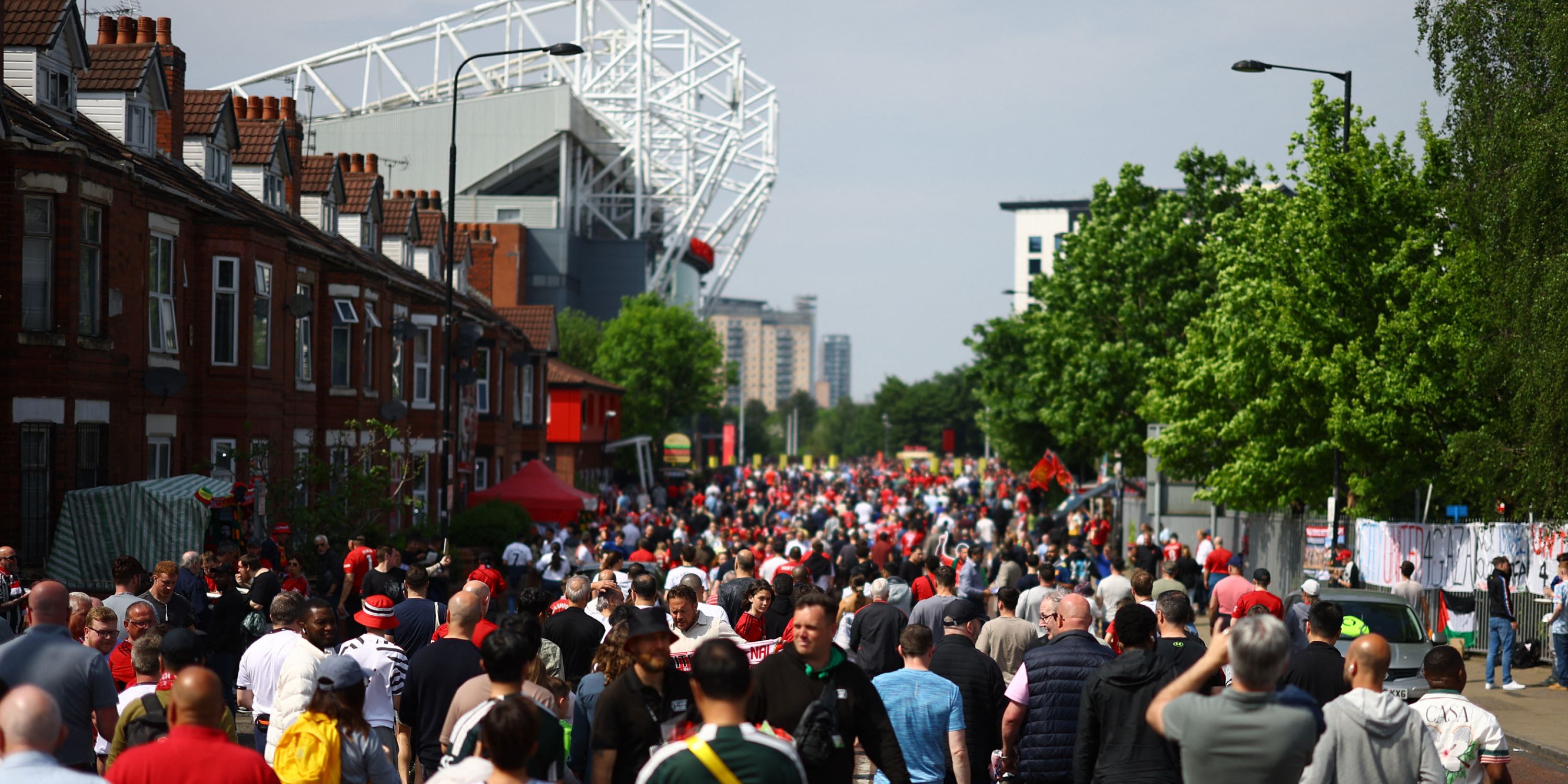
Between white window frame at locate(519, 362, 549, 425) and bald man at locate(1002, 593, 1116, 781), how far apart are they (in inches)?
1446

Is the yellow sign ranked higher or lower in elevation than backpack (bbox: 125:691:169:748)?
lower

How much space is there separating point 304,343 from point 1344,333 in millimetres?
17573

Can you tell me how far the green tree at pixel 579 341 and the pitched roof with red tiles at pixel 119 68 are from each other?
47388 millimetres

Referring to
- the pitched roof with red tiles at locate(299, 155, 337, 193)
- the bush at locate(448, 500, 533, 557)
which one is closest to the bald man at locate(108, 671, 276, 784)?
the bush at locate(448, 500, 533, 557)

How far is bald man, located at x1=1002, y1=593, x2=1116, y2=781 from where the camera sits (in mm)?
7824

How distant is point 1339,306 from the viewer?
24.0 metres

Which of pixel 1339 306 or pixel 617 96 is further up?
pixel 617 96

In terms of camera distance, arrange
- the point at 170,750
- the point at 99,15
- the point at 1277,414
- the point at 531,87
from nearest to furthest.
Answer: the point at 170,750 → the point at 99,15 → the point at 1277,414 → the point at 531,87

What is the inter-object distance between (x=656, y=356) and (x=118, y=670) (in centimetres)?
6232

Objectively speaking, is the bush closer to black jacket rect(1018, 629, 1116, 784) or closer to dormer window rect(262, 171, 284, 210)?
dormer window rect(262, 171, 284, 210)

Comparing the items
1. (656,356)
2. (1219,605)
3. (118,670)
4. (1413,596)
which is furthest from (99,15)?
(656,356)

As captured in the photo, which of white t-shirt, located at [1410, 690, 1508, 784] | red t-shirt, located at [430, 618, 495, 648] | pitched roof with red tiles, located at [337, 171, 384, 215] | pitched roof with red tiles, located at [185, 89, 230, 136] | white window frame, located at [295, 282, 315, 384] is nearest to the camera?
white t-shirt, located at [1410, 690, 1508, 784]

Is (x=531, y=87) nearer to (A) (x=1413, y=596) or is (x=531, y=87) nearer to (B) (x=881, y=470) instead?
(B) (x=881, y=470)

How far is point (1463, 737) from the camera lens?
7.00 metres
